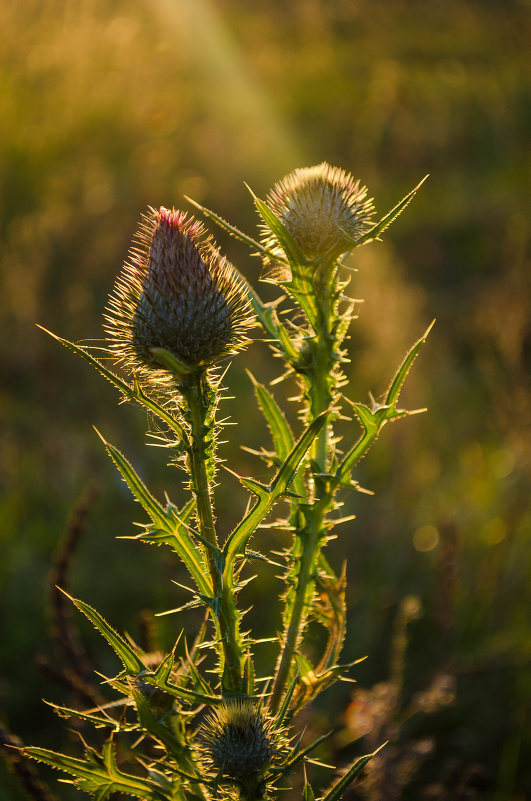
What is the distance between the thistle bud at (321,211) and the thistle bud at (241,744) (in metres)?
0.86

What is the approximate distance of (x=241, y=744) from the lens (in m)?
1.15

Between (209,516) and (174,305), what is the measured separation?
0.38 metres

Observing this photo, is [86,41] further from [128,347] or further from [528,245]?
[128,347]

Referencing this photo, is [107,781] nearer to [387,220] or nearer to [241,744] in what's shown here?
[241,744]


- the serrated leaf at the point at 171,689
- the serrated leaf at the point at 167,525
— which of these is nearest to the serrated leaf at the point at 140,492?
the serrated leaf at the point at 167,525

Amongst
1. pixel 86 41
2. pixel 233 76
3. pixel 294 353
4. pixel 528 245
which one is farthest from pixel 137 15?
pixel 294 353

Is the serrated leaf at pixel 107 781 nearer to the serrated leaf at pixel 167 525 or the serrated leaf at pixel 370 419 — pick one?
the serrated leaf at pixel 167 525

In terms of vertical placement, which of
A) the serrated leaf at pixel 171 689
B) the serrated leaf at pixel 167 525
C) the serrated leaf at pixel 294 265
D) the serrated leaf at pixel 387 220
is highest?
the serrated leaf at pixel 387 220

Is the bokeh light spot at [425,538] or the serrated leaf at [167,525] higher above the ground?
the bokeh light spot at [425,538]

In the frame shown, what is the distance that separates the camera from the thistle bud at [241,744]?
1146mm

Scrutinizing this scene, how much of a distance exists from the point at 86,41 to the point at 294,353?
935 centimetres

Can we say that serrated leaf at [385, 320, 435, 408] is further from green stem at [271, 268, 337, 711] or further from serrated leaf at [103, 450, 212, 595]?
serrated leaf at [103, 450, 212, 595]

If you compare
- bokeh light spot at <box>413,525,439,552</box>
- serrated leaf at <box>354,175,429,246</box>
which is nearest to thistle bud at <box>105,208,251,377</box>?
serrated leaf at <box>354,175,429,246</box>

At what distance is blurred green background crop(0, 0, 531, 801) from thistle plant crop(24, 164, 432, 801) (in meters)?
0.73
